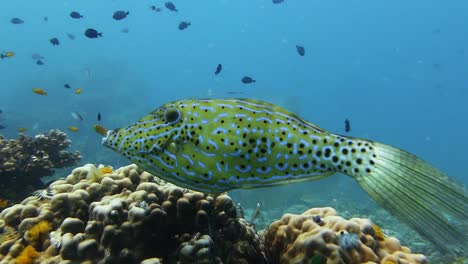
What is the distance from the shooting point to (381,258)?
12.6 ft

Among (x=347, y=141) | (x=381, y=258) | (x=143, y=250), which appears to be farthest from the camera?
(x=381, y=258)

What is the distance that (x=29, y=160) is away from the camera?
8125 millimetres

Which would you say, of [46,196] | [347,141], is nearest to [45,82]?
[46,196]

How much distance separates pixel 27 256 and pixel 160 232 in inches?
59.2

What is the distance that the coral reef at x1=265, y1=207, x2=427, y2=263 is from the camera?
352cm

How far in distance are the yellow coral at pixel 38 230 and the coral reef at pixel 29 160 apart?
4.38 metres

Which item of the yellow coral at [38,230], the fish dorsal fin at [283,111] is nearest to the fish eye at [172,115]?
the fish dorsal fin at [283,111]

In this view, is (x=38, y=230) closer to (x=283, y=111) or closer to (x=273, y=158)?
(x=273, y=158)

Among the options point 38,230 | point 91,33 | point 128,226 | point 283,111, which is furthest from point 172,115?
point 91,33

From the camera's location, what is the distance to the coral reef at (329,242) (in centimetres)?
352

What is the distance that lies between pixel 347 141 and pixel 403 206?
0.63 m

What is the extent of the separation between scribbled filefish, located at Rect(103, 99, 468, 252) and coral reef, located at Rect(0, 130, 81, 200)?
19.8ft

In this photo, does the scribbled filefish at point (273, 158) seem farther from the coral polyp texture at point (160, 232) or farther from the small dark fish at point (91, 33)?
the small dark fish at point (91, 33)

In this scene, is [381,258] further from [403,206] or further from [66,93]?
[66,93]
